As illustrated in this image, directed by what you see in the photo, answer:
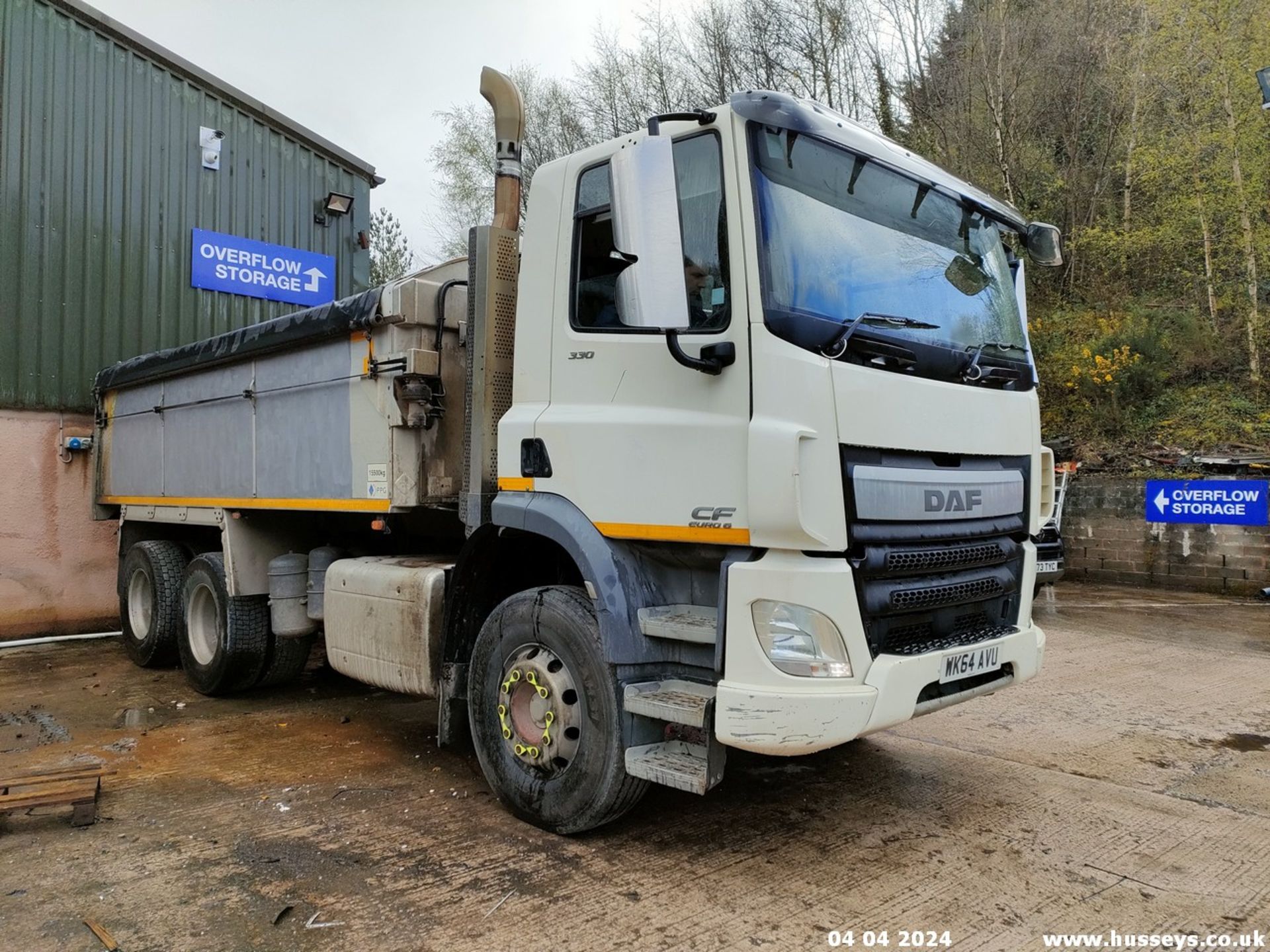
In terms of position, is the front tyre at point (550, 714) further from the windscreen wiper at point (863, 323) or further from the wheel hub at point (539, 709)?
the windscreen wiper at point (863, 323)

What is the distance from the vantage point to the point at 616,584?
3457mm

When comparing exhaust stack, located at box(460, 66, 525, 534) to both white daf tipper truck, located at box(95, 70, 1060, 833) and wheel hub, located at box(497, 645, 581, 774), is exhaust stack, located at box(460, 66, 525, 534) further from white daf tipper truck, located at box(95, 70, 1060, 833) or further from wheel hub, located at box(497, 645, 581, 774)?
wheel hub, located at box(497, 645, 581, 774)

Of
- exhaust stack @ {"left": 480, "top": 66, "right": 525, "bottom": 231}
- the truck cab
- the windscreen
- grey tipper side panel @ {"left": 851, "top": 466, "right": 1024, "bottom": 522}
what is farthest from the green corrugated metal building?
grey tipper side panel @ {"left": 851, "top": 466, "right": 1024, "bottom": 522}

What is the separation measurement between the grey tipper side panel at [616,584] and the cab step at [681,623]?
4 cm

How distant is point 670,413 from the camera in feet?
11.2

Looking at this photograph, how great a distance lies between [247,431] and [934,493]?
14.6 ft

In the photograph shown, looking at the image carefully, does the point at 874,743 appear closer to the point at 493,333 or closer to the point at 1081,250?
the point at 493,333

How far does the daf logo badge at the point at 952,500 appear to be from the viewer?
3426mm

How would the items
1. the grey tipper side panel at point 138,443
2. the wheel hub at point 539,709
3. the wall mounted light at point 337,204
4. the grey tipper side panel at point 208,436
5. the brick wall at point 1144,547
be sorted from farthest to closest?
the wall mounted light at point 337,204 < the brick wall at point 1144,547 < the grey tipper side panel at point 138,443 < the grey tipper side panel at point 208,436 < the wheel hub at point 539,709

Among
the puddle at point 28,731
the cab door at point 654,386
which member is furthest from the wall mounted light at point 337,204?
the cab door at point 654,386

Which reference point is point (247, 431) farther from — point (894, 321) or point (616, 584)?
point (894, 321)

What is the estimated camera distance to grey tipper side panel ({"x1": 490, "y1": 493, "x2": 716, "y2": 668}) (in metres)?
3.39

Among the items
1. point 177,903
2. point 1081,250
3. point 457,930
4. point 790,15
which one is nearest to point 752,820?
point 457,930

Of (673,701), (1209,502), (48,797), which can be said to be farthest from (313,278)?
(1209,502)
